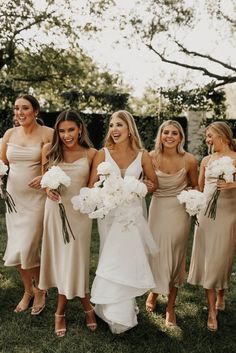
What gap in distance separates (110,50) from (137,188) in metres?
17.8

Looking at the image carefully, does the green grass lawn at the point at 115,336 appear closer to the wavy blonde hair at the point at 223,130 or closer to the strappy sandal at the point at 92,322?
the strappy sandal at the point at 92,322

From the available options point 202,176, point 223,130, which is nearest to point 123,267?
point 202,176

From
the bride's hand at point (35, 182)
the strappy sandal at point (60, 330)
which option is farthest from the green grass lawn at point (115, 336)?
the bride's hand at point (35, 182)

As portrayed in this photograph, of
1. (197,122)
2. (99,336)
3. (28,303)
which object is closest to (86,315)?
(99,336)

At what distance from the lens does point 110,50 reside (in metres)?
20.9

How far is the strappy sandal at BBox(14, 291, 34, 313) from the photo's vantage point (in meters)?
5.12

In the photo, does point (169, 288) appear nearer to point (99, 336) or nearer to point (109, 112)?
point (99, 336)

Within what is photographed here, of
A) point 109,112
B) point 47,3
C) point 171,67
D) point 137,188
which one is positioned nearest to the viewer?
point 137,188

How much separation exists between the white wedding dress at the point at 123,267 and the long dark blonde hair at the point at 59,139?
1.54ft

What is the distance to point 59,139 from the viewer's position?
15.2 feet

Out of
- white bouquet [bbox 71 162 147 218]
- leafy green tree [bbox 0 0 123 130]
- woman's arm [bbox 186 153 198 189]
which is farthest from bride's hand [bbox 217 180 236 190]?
leafy green tree [bbox 0 0 123 130]

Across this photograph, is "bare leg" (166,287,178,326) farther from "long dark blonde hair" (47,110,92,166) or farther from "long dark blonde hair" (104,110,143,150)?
"long dark blonde hair" (47,110,92,166)

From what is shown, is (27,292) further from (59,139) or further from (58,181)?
(59,139)

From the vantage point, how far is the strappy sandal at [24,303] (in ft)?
16.8
